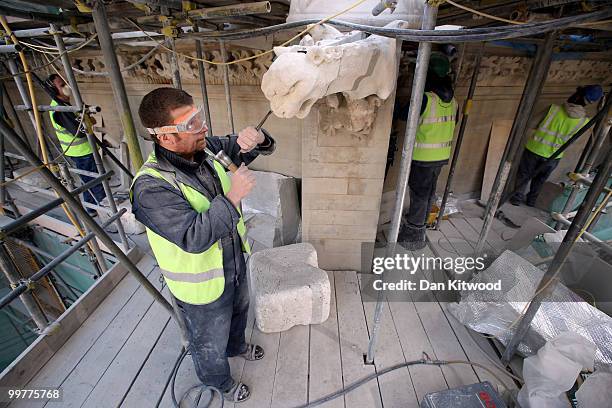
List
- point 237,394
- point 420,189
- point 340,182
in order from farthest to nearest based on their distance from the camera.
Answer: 1. point 420,189
2. point 340,182
3. point 237,394

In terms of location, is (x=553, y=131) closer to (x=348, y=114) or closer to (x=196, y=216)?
(x=348, y=114)

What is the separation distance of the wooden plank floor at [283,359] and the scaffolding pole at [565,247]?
35 cm

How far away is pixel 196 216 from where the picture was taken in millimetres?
1312

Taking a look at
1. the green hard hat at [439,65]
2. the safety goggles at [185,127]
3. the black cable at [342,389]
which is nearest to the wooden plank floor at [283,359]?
the black cable at [342,389]

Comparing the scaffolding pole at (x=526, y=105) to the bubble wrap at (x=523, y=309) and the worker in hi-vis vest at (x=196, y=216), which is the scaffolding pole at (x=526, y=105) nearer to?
the bubble wrap at (x=523, y=309)

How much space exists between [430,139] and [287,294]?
2.22 meters

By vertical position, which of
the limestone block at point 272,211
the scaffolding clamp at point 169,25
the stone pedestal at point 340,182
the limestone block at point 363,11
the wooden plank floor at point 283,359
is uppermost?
the limestone block at point 363,11

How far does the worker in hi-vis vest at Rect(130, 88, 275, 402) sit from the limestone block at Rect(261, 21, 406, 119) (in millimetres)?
373

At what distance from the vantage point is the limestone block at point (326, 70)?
4.85 feet

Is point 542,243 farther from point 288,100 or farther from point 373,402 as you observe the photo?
point 288,100

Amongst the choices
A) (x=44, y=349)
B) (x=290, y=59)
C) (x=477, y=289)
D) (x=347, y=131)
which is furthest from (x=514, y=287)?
(x=44, y=349)

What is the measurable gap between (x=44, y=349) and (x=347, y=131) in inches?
115

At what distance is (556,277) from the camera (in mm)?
1748

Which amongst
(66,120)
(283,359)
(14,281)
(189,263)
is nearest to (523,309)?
(283,359)
